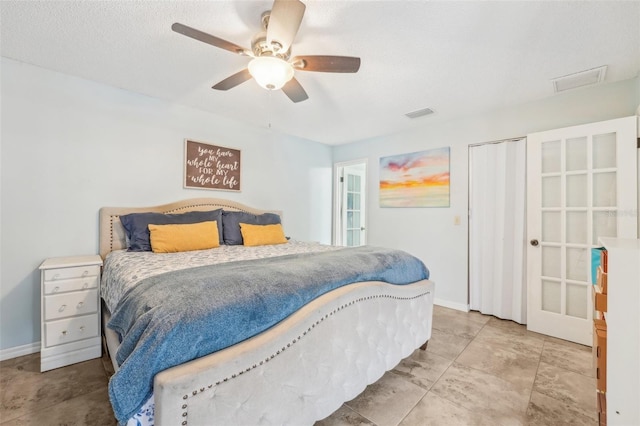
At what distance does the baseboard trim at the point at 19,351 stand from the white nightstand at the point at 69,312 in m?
0.45

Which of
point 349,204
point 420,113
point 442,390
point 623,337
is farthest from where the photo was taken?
point 349,204

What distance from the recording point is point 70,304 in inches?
80.2

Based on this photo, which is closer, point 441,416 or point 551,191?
point 441,416

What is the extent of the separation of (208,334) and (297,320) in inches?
15.7

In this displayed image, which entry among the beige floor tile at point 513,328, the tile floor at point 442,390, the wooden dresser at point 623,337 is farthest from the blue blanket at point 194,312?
the beige floor tile at point 513,328

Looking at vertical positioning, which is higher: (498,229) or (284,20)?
(284,20)

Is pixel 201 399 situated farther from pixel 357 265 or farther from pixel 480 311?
A: pixel 480 311

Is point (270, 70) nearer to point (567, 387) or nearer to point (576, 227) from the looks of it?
point (567, 387)

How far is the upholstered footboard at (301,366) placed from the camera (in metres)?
0.93

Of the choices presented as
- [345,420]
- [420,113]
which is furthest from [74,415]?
[420,113]

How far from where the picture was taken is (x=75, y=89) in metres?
2.41

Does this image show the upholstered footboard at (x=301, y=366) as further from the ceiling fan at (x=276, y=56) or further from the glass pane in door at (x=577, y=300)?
the glass pane in door at (x=577, y=300)

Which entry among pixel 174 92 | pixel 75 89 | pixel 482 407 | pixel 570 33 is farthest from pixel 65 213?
pixel 570 33

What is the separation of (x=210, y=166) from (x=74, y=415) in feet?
8.01
